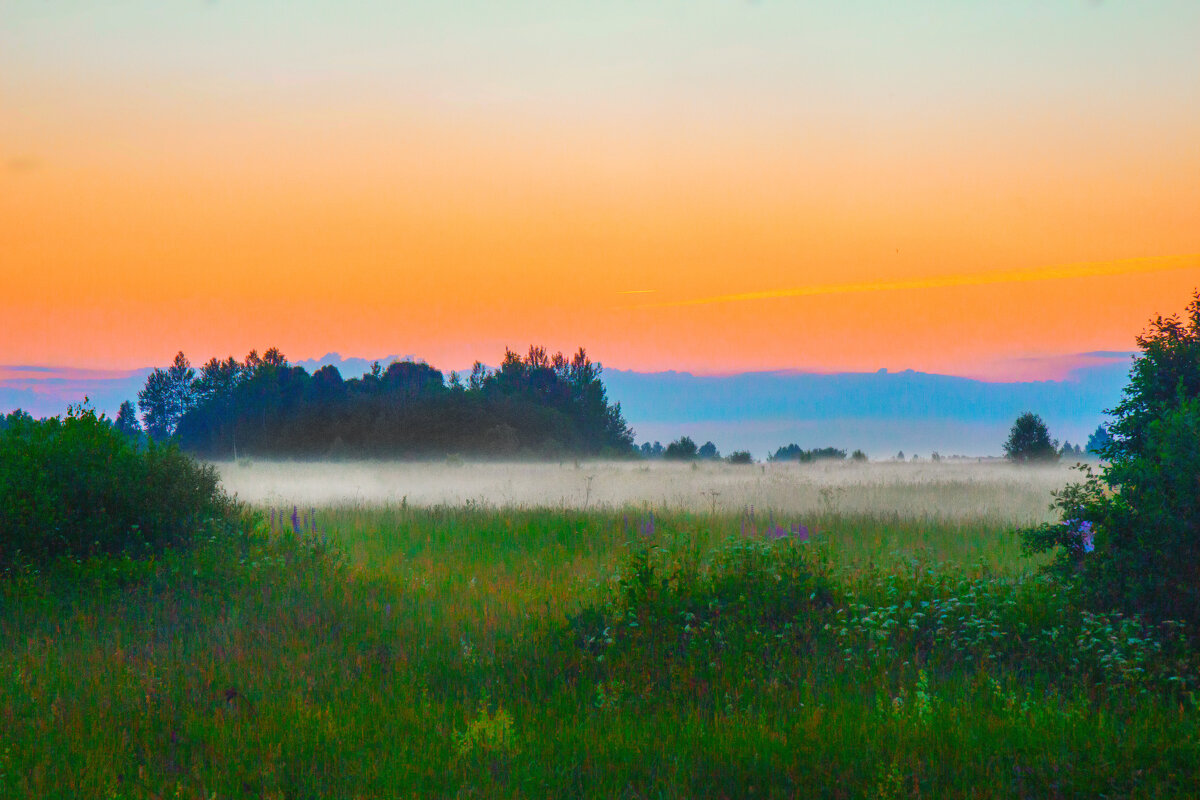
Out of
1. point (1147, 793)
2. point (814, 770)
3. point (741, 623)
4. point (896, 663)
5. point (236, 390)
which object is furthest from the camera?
point (236, 390)

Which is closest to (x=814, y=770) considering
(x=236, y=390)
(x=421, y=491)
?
(x=421, y=491)

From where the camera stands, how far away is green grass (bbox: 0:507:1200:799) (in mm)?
5484

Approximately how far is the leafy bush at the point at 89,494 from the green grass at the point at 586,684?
628mm

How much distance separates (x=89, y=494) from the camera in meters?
11.4

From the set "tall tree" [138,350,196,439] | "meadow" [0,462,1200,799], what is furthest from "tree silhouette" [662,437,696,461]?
"tall tree" [138,350,196,439]

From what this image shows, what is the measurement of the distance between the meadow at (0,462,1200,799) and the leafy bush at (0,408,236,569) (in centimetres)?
55

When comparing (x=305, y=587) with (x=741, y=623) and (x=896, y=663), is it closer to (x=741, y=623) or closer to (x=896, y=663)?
(x=741, y=623)

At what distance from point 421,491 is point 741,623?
18603mm

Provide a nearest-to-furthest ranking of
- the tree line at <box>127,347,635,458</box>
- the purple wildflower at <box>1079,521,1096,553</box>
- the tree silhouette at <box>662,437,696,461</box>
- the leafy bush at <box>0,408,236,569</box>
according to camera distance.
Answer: the purple wildflower at <box>1079,521,1096,553</box> < the leafy bush at <box>0,408,236,569</box> < the tree silhouette at <box>662,437,696,461</box> < the tree line at <box>127,347,635,458</box>

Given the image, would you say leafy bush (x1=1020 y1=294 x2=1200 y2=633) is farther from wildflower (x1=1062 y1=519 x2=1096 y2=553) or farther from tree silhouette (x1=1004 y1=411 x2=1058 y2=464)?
tree silhouette (x1=1004 y1=411 x2=1058 y2=464)

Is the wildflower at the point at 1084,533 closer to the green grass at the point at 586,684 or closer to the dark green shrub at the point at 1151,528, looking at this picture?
the dark green shrub at the point at 1151,528

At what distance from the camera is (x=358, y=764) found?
224 inches

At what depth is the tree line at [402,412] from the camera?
60.9m

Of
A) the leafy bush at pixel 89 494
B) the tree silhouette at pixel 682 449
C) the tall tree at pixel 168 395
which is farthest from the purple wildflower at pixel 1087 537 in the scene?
the tall tree at pixel 168 395
